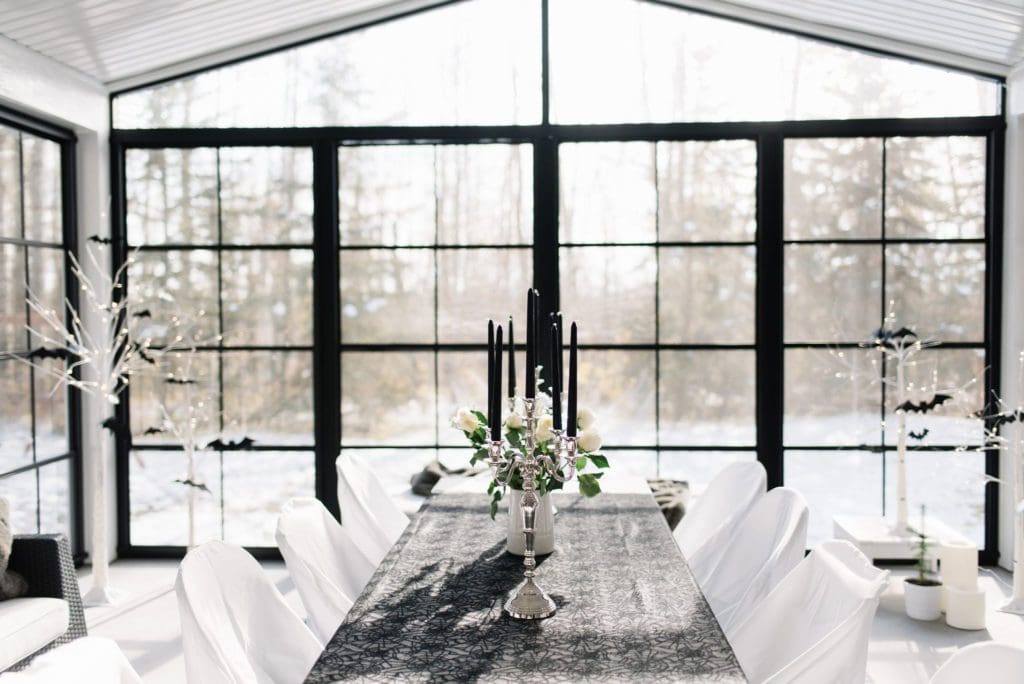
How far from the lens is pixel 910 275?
5.36 meters

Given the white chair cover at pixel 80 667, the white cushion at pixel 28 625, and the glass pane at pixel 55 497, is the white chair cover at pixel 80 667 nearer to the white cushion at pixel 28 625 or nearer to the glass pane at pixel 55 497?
the white cushion at pixel 28 625

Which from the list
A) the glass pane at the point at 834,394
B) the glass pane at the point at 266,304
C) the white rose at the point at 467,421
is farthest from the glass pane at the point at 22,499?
the glass pane at the point at 834,394

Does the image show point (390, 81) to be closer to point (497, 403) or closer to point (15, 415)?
point (15, 415)

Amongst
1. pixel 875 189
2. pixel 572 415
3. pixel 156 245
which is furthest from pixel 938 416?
pixel 156 245

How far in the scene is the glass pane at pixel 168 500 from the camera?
5582mm

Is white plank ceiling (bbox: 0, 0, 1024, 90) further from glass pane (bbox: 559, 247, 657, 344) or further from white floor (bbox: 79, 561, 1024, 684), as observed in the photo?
white floor (bbox: 79, 561, 1024, 684)

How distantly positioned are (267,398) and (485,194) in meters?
1.80

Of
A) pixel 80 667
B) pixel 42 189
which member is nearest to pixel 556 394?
pixel 80 667

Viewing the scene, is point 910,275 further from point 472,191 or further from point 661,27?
point 472,191

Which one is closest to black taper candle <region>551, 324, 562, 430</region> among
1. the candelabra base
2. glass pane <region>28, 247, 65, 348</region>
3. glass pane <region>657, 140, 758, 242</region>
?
the candelabra base

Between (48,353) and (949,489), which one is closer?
(48,353)

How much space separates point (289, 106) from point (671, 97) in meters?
2.26

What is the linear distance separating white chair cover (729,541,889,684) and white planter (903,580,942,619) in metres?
2.07

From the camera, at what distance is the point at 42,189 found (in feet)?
16.5
